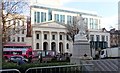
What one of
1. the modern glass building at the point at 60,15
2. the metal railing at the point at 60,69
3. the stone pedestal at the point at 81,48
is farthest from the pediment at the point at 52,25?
the metal railing at the point at 60,69

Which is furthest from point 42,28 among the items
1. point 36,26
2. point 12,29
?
point 12,29

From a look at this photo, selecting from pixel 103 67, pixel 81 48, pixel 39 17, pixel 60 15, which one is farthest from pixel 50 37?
pixel 103 67

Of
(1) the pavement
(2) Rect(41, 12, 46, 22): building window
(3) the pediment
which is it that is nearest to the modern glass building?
(2) Rect(41, 12, 46, 22): building window

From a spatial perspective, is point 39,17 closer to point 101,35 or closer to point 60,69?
point 101,35

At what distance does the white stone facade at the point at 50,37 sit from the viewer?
7925 centimetres

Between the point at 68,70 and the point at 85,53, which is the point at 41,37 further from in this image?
the point at 68,70

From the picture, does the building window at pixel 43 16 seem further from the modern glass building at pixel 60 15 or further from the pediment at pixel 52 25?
the pediment at pixel 52 25

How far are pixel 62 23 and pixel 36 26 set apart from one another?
9.44m

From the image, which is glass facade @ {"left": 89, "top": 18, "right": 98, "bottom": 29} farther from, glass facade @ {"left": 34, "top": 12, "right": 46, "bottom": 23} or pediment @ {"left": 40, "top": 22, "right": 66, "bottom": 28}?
glass facade @ {"left": 34, "top": 12, "right": 46, "bottom": 23}

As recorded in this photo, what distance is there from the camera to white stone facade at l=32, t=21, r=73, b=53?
260 ft

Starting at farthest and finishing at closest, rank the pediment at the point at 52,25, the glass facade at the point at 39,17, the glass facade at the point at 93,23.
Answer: the glass facade at the point at 93,23
the pediment at the point at 52,25
the glass facade at the point at 39,17

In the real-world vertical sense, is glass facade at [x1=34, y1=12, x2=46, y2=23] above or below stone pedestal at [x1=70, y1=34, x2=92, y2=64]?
above

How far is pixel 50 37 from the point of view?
81438 mm

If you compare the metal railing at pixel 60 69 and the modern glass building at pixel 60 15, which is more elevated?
the modern glass building at pixel 60 15
